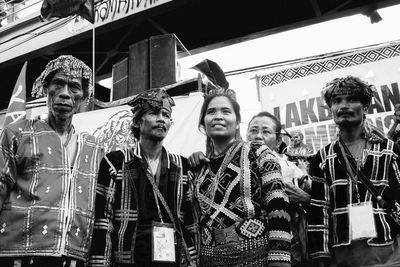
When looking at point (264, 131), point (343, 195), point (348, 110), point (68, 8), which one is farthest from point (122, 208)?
point (68, 8)

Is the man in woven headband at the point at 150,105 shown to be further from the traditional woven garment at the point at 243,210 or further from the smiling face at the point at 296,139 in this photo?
the smiling face at the point at 296,139

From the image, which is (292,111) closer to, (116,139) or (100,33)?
(116,139)

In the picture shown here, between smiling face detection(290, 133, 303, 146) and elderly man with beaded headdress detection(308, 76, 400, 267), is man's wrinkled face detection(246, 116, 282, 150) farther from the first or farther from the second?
smiling face detection(290, 133, 303, 146)

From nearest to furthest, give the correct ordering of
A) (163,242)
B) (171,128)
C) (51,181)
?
(163,242) → (51,181) → (171,128)

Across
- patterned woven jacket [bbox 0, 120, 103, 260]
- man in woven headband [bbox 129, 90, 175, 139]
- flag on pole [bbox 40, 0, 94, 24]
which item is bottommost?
patterned woven jacket [bbox 0, 120, 103, 260]

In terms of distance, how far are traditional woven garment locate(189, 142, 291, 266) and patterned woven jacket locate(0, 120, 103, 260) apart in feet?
2.17

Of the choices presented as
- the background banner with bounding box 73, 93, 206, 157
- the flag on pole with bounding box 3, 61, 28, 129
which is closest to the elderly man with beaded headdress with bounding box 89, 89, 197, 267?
the background banner with bounding box 73, 93, 206, 157

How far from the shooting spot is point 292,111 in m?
6.48

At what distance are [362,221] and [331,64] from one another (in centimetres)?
422

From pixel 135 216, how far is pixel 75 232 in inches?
13.2

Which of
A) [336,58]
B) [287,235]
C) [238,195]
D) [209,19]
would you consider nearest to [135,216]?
[238,195]

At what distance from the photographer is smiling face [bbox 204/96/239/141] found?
2.86m

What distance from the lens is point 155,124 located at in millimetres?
2879

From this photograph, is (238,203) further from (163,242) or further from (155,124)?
(155,124)
